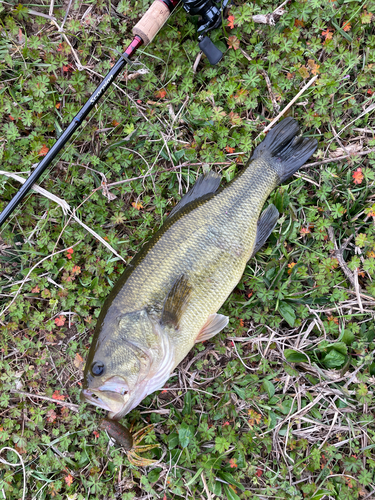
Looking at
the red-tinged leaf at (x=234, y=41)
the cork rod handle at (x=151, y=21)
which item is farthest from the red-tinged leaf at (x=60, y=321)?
the red-tinged leaf at (x=234, y=41)

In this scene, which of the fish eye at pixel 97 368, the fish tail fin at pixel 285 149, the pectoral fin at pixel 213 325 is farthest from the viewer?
the fish tail fin at pixel 285 149

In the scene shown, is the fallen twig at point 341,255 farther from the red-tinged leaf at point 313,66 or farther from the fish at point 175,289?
the red-tinged leaf at point 313,66

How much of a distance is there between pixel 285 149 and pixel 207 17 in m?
1.45

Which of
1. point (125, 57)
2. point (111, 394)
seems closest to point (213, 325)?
point (111, 394)

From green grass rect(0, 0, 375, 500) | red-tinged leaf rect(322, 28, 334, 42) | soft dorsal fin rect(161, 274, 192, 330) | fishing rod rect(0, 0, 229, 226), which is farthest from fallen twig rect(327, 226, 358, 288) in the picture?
fishing rod rect(0, 0, 229, 226)

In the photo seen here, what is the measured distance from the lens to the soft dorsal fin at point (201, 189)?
10.1 feet

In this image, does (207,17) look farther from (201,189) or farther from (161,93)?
(201,189)

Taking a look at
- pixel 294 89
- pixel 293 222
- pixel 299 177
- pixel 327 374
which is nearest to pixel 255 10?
pixel 294 89

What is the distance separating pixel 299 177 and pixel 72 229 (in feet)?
7.87

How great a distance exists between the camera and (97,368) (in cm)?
265

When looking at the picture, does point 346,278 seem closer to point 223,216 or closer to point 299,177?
point 299,177

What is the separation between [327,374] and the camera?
333 cm

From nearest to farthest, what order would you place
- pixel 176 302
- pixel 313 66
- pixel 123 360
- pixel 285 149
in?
pixel 123 360, pixel 176 302, pixel 285 149, pixel 313 66

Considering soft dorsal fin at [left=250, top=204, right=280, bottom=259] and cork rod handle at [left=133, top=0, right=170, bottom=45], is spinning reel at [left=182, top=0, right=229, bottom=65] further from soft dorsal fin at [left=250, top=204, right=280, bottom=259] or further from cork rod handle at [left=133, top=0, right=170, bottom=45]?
soft dorsal fin at [left=250, top=204, right=280, bottom=259]
